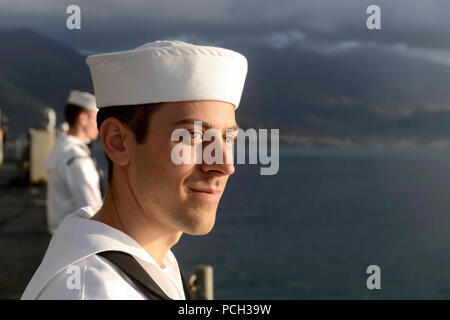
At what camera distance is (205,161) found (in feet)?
5.15

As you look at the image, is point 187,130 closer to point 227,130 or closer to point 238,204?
point 227,130

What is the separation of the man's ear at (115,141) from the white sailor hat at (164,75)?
0.07m

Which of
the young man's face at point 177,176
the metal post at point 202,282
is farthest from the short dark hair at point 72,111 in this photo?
the young man's face at point 177,176

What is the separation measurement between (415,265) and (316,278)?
10.4m

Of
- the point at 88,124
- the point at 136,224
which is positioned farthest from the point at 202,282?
the point at 136,224

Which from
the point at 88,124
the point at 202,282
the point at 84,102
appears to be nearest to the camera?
the point at 84,102

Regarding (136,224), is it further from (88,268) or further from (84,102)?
(84,102)

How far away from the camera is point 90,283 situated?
1.37m

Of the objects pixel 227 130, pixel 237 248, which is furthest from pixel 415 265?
pixel 227 130

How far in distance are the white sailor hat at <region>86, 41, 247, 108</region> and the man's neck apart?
279 mm

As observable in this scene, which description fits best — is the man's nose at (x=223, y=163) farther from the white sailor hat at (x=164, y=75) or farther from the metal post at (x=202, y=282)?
the metal post at (x=202, y=282)

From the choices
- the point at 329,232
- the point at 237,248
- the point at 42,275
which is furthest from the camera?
the point at 329,232

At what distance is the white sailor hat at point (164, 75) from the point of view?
162 centimetres

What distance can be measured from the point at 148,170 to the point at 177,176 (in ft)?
0.28
